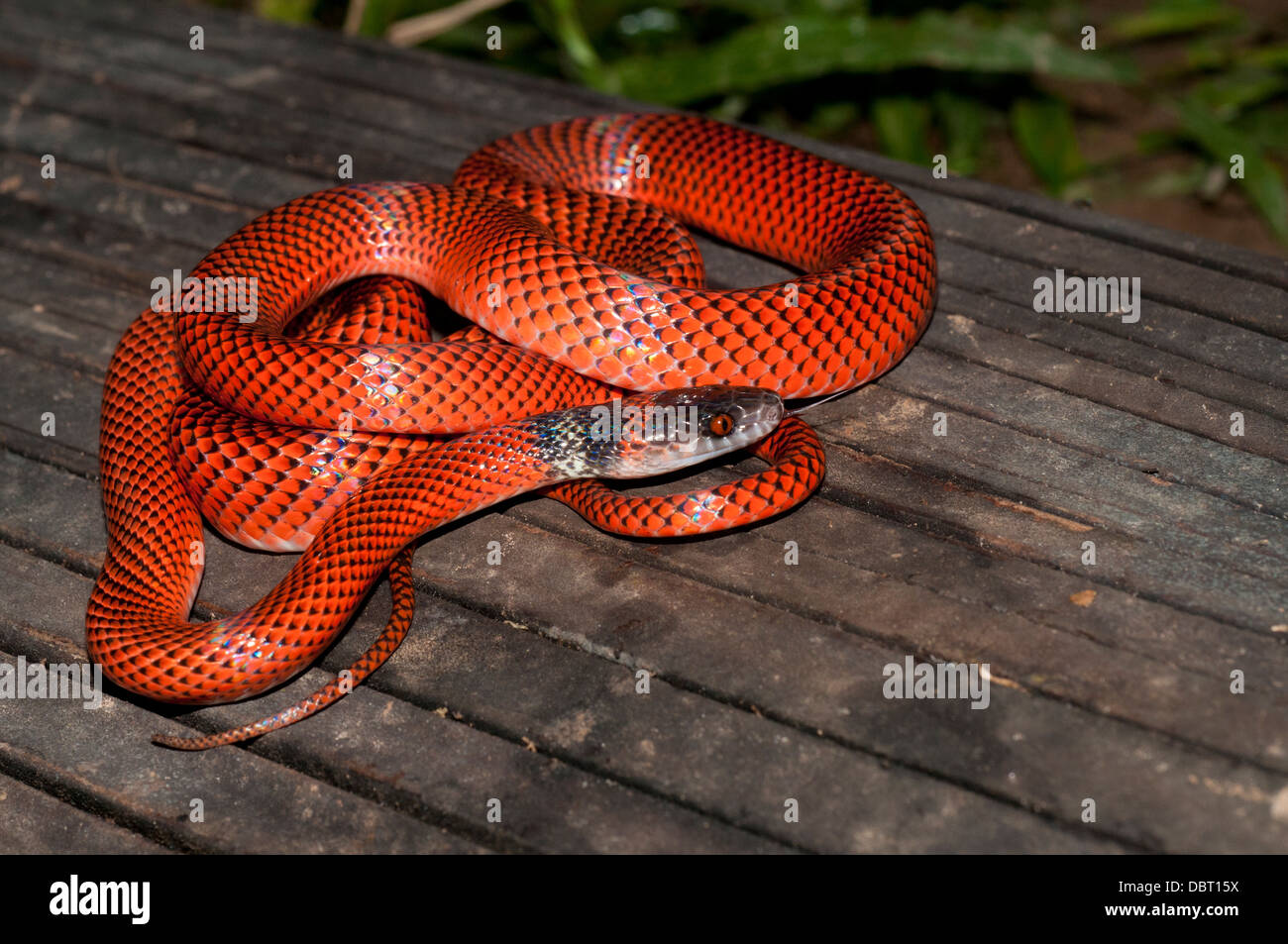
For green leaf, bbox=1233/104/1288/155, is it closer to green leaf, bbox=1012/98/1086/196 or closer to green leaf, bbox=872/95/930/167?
green leaf, bbox=1012/98/1086/196

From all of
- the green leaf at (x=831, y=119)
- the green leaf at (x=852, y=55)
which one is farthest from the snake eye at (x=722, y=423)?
the green leaf at (x=831, y=119)

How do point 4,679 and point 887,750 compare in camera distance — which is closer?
point 887,750

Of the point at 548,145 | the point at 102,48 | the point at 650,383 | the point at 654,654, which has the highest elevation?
the point at 102,48

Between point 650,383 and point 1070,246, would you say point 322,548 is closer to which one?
point 650,383

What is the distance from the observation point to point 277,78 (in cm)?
707

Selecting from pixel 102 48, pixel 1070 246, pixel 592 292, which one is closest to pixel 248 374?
pixel 592 292

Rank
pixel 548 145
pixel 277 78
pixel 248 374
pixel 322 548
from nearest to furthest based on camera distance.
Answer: pixel 322 548, pixel 248 374, pixel 548 145, pixel 277 78

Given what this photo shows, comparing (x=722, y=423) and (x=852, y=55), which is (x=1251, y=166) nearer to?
(x=852, y=55)

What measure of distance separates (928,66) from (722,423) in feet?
20.2

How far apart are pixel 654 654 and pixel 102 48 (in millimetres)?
6035

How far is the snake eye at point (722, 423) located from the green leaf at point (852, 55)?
4.22 m

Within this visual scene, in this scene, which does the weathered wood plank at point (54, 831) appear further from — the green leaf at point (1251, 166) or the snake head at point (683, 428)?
the green leaf at point (1251, 166)

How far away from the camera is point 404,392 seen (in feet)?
13.5

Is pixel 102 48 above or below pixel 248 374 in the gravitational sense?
above
